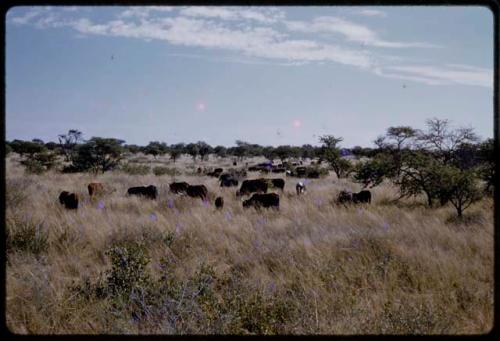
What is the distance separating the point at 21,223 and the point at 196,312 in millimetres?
4489

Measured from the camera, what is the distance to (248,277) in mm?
5422

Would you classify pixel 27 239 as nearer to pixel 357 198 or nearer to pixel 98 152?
pixel 357 198

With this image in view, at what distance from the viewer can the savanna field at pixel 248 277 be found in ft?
12.7

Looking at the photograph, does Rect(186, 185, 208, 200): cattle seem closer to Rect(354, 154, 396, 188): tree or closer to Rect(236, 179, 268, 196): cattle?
Rect(236, 179, 268, 196): cattle

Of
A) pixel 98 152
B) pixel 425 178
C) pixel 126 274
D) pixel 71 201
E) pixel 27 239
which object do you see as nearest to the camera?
pixel 126 274

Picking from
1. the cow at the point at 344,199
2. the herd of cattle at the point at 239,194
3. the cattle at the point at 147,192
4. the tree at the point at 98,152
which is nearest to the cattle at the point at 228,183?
the herd of cattle at the point at 239,194

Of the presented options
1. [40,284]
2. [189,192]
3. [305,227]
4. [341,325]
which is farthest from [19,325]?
[189,192]

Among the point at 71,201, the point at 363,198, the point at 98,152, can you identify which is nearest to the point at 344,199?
the point at 363,198

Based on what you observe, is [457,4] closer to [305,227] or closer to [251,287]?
[251,287]

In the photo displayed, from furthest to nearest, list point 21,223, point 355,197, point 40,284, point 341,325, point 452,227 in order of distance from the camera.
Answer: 1. point 355,197
2. point 452,227
3. point 21,223
4. point 40,284
5. point 341,325

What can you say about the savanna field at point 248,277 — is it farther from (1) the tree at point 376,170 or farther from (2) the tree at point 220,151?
(2) the tree at point 220,151

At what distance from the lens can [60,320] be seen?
3986 millimetres

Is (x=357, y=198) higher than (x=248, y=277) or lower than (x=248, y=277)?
higher
